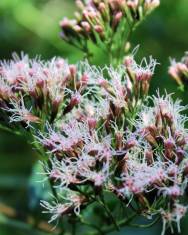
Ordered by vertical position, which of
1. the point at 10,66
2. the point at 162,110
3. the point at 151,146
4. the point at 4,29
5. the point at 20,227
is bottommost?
the point at 20,227

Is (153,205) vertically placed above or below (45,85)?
below

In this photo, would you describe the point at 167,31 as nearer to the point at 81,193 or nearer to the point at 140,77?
the point at 140,77

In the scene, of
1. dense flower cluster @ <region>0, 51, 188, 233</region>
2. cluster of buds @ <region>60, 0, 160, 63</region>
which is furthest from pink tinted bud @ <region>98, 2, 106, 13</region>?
dense flower cluster @ <region>0, 51, 188, 233</region>

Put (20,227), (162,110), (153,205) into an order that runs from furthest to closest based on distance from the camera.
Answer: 1. (20,227)
2. (162,110)
3. (153,205)

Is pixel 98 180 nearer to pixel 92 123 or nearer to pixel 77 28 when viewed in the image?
pixel 92 123

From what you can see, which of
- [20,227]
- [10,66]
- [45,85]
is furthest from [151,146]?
[20,227]

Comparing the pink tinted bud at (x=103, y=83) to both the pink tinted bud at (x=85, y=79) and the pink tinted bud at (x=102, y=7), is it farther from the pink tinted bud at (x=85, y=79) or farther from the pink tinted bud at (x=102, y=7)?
the pink tinted bud at (x=102, y=7)

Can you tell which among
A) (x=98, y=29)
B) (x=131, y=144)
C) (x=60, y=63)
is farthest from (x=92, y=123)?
(x=98, y=29)
